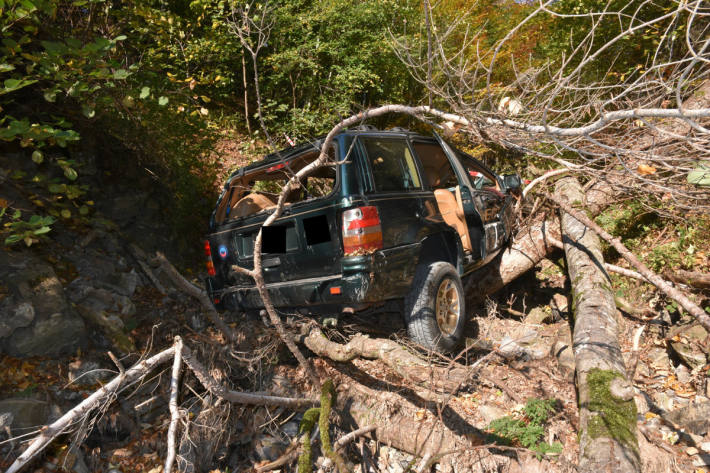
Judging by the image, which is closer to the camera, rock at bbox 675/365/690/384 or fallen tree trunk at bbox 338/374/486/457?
fallen tree trunk at bbox 338/374/486/457

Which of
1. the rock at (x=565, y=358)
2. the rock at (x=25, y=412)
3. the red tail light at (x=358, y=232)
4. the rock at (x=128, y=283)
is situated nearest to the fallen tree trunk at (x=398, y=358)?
the red tail light at (x=358, y=232)

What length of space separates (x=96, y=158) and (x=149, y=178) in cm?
75

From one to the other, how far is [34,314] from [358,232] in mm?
3195

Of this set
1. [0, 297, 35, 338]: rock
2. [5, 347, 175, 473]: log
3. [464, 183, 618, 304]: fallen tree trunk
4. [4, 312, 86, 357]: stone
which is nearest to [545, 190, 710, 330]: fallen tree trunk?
[464, 183, 618, 304]: fallen tree trunk

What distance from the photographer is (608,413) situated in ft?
9.42

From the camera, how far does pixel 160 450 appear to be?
11.6ft

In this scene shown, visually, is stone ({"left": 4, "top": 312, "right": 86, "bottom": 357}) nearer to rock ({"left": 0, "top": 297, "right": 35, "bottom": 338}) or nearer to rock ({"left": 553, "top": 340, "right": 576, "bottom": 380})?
rock ({"left": 0, "top": 297, "right": 35, "bottom": 338})

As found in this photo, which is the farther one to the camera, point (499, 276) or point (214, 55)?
point (214, 55)

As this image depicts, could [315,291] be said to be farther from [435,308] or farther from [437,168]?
[437,168]

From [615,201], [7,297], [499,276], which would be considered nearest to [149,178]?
[7,297]

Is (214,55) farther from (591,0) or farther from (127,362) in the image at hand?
(591,0)

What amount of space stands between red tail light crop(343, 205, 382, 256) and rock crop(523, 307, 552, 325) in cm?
332

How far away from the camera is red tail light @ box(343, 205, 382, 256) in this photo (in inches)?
132

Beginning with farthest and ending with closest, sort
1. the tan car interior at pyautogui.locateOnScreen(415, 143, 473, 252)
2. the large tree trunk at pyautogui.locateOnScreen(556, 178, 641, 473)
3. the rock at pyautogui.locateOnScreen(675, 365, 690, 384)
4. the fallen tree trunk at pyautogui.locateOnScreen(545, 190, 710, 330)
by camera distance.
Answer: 1. the tan car interior at pyautogui.locateOnScreen(415, 143, 473, 252)
2. the rock at pyautogui.locateOnScreen(675, 365, 690, 384)
3. the fallen tree trunk at pyautogui.locateOnScreen(545, 190, 710, 330)
4. the large tree trunk at pyautogui.locateOnScreen(556, 178, 641, 473)
